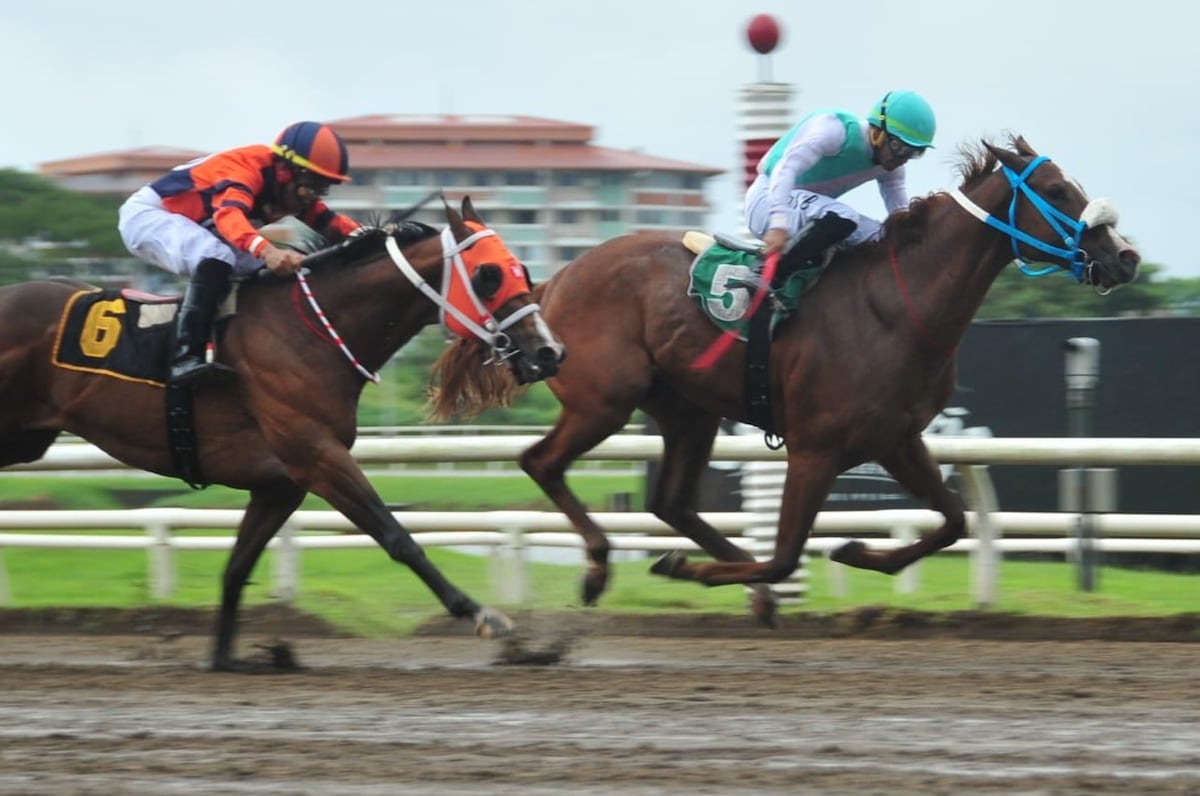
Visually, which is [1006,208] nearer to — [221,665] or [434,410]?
[434,410]

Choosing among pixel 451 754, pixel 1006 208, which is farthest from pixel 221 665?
pixel 1006 208

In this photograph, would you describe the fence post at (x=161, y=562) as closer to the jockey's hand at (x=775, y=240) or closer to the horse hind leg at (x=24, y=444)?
the horse hind leg at (x=24, y=444)

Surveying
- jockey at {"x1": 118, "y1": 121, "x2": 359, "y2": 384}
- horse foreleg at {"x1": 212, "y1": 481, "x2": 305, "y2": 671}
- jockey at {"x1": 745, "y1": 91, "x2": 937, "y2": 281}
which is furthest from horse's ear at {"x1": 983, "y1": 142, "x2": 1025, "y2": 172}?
horse foreleg at {"x1": 212, "y1": 481, "x2": 305, "y2": 671}

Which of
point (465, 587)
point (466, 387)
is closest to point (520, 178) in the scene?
point (465, 587)

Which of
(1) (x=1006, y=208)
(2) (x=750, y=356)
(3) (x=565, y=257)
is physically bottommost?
(3) (x=565, y=257)

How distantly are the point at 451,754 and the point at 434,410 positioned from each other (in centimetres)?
314

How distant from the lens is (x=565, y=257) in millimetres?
70125

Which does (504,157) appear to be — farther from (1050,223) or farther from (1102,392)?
(1050,223)

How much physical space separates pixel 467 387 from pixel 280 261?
1499 millimetres

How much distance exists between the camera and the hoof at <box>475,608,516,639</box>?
20.3ft

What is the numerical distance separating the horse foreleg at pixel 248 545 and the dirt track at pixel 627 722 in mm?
276

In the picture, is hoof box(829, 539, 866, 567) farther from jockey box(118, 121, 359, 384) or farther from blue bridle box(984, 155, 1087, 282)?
jockey box(118, 121, 359, 384)

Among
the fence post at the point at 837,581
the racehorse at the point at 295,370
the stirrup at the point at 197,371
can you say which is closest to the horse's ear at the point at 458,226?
the racehorse at the point at 295,370

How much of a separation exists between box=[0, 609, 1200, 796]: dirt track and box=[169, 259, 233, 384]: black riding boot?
3.71 feet
